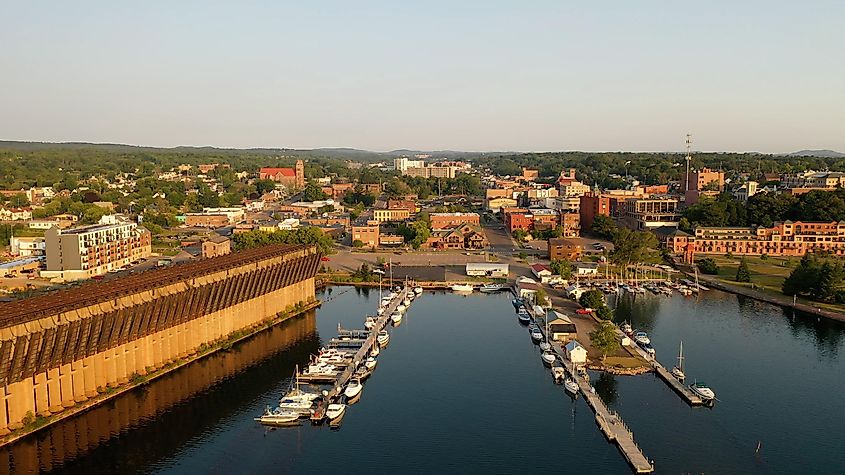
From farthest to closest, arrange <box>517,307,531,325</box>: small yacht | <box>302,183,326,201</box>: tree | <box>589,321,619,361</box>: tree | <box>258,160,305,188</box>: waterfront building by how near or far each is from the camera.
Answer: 1. <box>258,160,305,188</box>: waterfront building
2. <box>302,183,326,201</box>: tree
3. <box>517,307,531,325</box>: small yacht
4. <box>589,321,619,361</box>: tree

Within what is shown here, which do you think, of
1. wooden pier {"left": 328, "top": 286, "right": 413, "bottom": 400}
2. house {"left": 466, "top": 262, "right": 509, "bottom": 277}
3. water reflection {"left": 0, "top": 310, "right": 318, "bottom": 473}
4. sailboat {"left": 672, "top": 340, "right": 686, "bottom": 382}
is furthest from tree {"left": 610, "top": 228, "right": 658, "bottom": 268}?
water reflection {"left": 0, "top": 310, "right": 318, "bottom": 473}

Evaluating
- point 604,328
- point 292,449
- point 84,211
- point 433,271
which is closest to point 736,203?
point 433,271

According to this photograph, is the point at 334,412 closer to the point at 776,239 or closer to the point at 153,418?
the point at 153,418

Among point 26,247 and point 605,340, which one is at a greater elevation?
point 26,247

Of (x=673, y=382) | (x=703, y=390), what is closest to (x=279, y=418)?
(x=673, y=382)

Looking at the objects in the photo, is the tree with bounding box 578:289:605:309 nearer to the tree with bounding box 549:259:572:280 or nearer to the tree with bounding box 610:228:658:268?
the tree with bounding box 549:259:572:280
